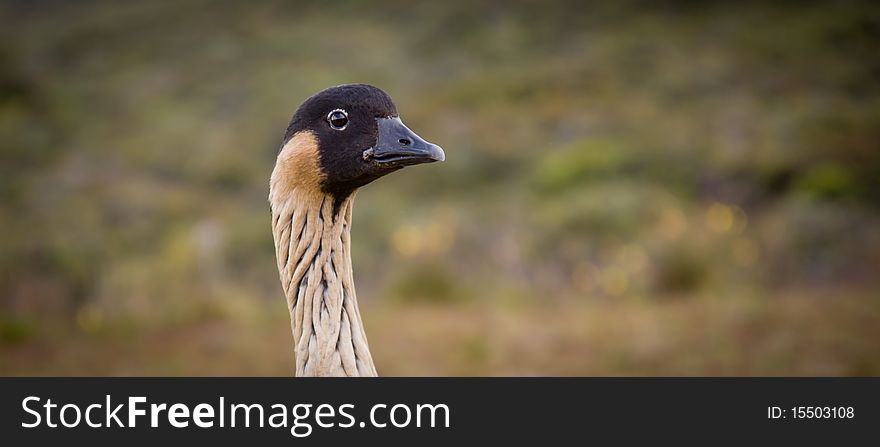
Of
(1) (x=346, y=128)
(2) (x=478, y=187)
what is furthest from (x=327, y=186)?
(2) (x=478, y=187)

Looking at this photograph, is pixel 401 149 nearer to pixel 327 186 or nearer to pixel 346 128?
pixel 346 128

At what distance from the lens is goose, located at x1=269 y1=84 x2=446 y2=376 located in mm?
4035

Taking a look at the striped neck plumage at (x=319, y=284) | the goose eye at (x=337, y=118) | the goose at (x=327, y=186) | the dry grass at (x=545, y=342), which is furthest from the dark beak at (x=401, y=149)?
the dry grass at (x=545, y=342)

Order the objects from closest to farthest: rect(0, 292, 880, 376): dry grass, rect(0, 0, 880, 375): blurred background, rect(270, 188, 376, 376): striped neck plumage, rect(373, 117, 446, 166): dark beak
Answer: rect(270, 188, 376, 376): striped neck plumage
rect(373, 117, 446, 166): dark beak
rect(0, 292, 880, 376): dry grass
rect(0, 0, 880, 375): blurred background

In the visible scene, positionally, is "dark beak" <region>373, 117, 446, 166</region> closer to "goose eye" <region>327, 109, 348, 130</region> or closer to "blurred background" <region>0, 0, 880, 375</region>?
"goose eye" <region>327, 109, 348, 130</region>

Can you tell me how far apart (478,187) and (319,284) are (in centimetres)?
1474

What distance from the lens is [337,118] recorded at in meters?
4.20

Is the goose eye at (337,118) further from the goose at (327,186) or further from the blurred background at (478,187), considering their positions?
the blurred background at (478,187)

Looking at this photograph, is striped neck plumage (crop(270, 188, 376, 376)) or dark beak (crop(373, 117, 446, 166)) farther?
dark beak (crop(373, 117, 446, 166))

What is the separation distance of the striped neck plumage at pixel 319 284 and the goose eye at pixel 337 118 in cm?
36

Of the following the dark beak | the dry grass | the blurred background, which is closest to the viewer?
the dark beak

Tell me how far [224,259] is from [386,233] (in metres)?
3.19

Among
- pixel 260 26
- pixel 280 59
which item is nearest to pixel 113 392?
pixel 280 59

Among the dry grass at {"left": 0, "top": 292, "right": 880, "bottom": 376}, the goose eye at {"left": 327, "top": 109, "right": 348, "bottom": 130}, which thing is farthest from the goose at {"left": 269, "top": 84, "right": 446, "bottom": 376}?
the dry grass at {"left": 0, "top": 292, "right": 880, "bottom": 376}
